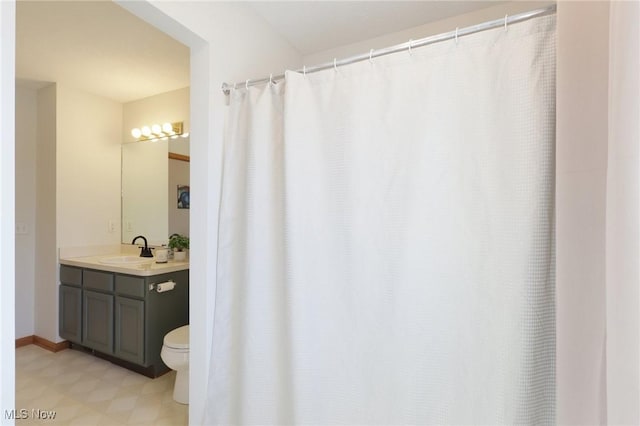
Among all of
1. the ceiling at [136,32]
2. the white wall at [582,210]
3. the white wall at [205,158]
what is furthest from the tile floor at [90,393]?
the ceiling at [136,32]

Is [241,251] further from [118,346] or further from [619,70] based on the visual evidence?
[118,346]

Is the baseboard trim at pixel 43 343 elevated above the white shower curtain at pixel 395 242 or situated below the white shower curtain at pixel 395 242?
below

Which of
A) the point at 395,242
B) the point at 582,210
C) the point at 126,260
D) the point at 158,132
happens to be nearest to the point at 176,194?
the point at 158,132

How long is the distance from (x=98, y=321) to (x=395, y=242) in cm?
263

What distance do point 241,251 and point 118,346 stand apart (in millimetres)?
1713

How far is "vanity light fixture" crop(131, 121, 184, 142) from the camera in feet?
9.71

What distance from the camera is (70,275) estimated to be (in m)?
2.80

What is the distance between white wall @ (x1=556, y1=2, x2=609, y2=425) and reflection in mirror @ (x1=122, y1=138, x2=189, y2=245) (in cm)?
284

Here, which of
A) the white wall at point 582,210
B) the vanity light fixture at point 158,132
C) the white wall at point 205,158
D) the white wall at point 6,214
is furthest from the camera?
the vanity light fixture at point 158,132

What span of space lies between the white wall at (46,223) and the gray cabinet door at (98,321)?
0.47 m

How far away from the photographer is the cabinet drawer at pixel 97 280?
2512mm

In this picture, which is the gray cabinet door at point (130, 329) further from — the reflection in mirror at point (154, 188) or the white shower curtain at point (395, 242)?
the white shower curtain at point (395, 242)

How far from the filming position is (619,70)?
2.06 feet

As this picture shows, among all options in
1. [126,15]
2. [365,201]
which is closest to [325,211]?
[365,201]
